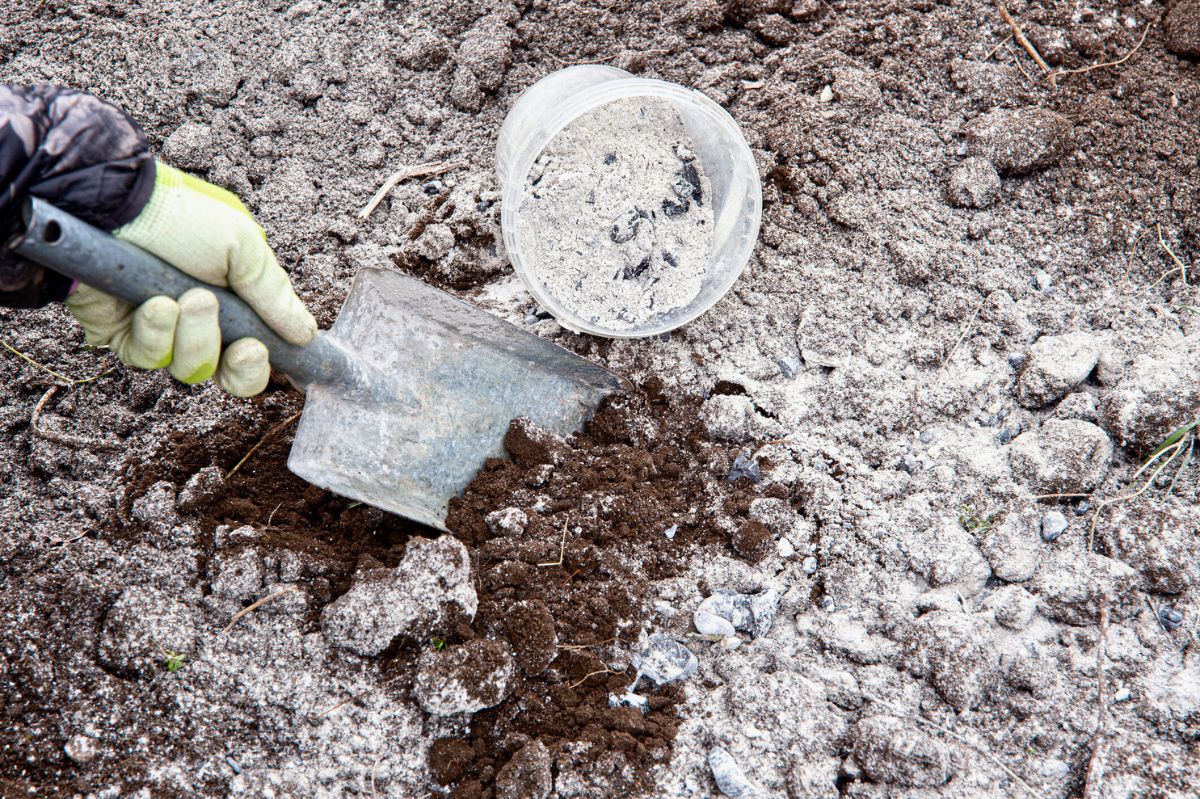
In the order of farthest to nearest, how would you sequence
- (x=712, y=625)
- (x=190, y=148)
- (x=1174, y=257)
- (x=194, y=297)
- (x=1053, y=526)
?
(x=190, y=148) < (x=1174, y=257) < (x=1053, y=526) < (x=712, y=625) < (x=194, y=297)

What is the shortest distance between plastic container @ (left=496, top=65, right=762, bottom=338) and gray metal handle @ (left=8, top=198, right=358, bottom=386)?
0.63m

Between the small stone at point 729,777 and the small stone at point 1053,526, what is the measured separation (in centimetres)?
105

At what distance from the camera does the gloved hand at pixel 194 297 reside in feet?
5.70

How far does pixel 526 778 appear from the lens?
5.82ft

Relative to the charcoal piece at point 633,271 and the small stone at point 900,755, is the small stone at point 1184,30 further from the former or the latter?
the small stone at point 900,755

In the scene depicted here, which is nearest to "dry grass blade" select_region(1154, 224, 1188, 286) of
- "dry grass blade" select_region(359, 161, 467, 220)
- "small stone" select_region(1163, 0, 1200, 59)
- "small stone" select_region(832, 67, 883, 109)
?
"small stone" select_region(1163, 0, 1200, 59)

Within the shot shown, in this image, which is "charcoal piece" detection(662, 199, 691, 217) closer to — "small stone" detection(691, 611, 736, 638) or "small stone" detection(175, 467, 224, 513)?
"small stone" detection(691, 611, 736, 638)

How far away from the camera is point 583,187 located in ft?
8.26

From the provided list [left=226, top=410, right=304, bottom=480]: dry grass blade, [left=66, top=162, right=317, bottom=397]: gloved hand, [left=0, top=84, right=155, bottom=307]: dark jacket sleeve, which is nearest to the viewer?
[left=0, top=84, right=155, bottom=307]: dark jacket sleeve

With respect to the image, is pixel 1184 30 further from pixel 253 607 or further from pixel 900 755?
pixel 253 607

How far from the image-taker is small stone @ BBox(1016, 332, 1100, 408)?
2393 mm

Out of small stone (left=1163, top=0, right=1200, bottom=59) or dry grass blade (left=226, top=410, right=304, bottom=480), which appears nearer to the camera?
dry grass blade (left=226, top=410, right=304, bottom=480)

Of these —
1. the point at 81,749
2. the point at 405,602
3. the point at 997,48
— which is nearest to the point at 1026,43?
the point at 997,48

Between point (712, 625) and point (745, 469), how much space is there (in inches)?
19.2
